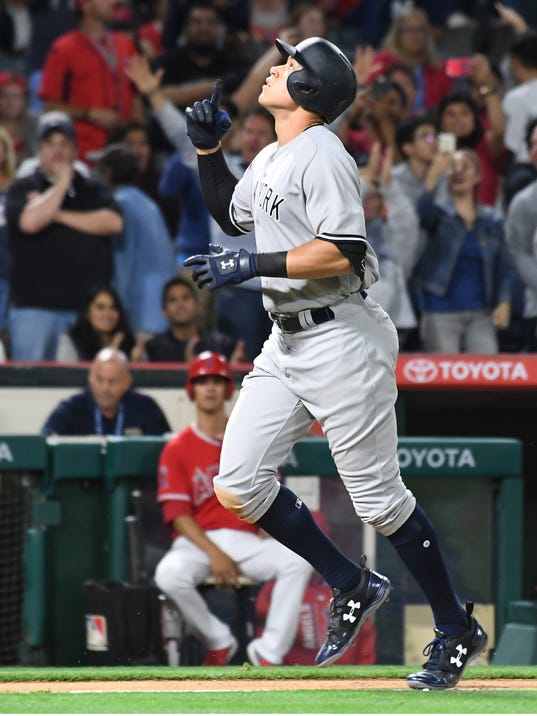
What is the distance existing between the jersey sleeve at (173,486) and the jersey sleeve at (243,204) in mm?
2294

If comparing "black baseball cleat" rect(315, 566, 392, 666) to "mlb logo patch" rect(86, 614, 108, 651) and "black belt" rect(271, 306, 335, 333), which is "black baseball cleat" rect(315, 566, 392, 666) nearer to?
"black belt" rect(271, 306, 335, 333)

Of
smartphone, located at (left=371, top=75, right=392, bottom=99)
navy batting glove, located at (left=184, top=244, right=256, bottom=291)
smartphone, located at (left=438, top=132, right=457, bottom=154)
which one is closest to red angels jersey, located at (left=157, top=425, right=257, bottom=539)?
navy batting glove, located at (left=184, top=244, right=256, bottom=291)

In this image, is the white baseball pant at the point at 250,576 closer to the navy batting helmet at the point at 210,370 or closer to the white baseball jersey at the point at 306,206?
the navy batting helmet at the point at 210,370

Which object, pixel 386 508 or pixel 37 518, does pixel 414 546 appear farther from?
pixel 37 518

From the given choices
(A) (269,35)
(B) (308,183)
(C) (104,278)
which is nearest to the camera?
(B) (308,183)

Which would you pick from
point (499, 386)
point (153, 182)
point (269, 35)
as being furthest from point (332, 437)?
point (269, 35)

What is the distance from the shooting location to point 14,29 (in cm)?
1196

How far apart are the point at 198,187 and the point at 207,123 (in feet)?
14.8

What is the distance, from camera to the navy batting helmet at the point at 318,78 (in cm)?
454

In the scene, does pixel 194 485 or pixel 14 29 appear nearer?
pixel 194 485

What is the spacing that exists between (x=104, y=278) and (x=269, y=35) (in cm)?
376

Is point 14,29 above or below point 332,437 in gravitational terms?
above

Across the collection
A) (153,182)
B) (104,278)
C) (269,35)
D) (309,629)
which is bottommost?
(309,629)

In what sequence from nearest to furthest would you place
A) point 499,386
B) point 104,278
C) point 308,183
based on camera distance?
1. point 308,183
2. point 499,386
3. point 104,278
